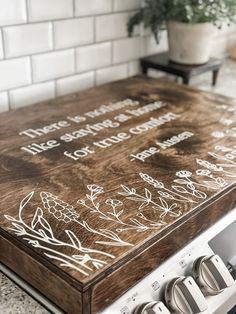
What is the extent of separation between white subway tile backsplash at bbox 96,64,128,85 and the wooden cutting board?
251 millimetres

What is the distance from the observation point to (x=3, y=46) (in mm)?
981

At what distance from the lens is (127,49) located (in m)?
1.30

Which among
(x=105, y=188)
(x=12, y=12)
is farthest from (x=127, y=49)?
(x=105, y=188)

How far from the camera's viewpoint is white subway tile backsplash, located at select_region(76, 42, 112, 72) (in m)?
1.17

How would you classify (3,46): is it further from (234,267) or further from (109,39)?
(234,267)

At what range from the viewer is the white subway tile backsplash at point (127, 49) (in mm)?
1271

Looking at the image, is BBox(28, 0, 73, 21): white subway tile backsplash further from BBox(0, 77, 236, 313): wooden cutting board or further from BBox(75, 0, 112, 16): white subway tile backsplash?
BBox(0, 77, 236, 313): wooden cutting board

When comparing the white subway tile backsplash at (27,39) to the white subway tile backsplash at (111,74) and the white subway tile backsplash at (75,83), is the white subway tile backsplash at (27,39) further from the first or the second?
the white subway tile backsplash at (111,74)

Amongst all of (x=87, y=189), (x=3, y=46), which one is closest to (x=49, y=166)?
(x=87, y=189)

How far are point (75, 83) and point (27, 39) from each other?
0.21m

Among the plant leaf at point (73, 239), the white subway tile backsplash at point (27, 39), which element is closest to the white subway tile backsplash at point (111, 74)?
the white subway tile backsplash at point (27, 39)

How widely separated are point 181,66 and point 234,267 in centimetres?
72

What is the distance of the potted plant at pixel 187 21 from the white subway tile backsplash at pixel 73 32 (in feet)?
0.50

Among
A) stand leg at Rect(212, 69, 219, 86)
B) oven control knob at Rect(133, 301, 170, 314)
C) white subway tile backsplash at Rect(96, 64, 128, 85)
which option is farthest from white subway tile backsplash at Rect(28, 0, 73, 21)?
oven control knob at Rect(133, 301, 170, 314)
